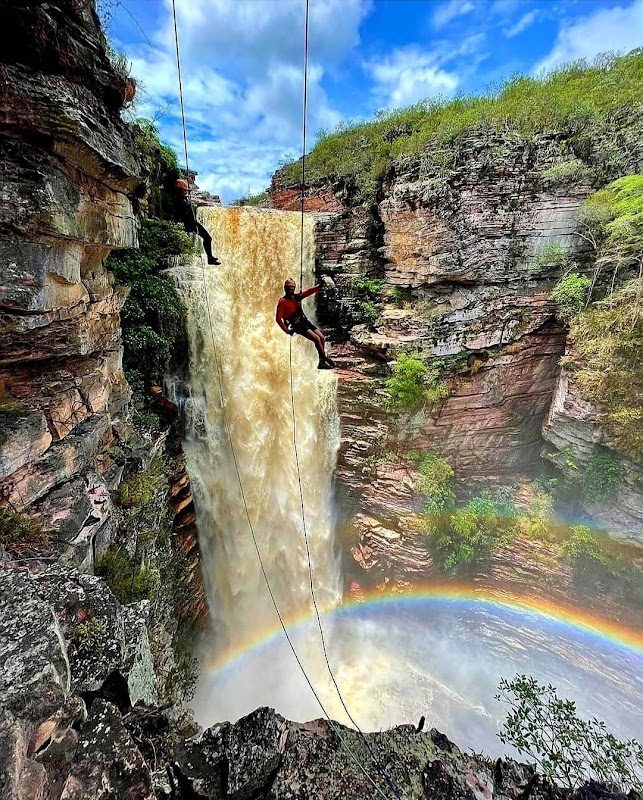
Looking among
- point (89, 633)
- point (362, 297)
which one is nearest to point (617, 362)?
point (362, 297)

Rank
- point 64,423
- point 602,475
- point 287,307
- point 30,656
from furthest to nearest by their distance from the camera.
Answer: point 602,475
point 287,307
point 64,423
point 30,656

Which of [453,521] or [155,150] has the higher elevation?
[155,150]

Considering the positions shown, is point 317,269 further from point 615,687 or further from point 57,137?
point 615,687

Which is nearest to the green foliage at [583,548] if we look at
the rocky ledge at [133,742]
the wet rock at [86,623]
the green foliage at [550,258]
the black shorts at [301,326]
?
the green foliage at [550,258]

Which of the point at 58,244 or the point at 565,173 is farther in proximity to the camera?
the point at 565,173

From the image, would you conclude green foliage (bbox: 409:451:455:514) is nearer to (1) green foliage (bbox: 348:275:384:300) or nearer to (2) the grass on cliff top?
(1) green foliage (bbox: 348:275:384:300)

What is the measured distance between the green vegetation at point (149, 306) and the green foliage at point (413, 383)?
6.08 m

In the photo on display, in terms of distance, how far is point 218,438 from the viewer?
991cm

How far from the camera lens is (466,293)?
11133mm

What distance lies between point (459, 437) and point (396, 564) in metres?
4.59

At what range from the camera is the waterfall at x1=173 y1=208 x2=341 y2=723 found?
973cm

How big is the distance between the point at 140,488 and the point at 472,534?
9775 mm

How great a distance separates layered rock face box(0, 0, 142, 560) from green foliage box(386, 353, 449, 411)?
7.49 m

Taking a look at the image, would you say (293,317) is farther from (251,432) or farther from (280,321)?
(251,432)
